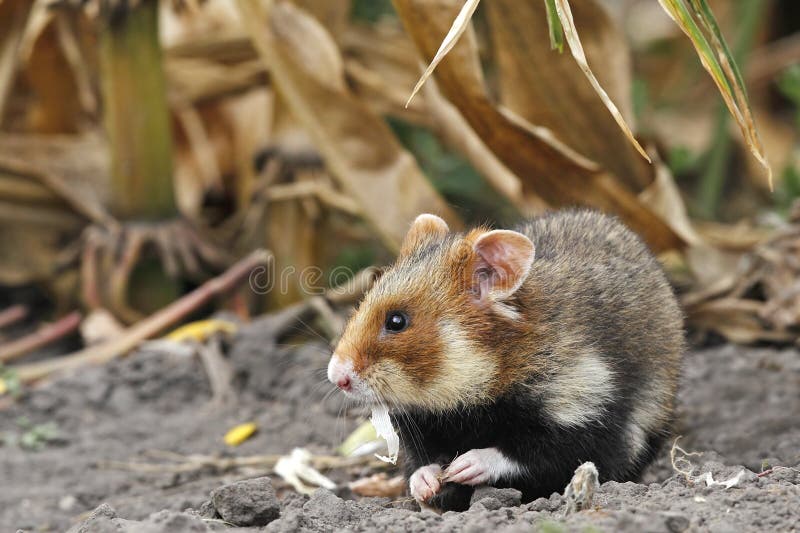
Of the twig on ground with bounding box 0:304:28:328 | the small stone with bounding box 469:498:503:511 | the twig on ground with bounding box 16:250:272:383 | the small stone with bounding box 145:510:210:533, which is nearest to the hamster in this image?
the small stone with bounding box 469:498:503:511

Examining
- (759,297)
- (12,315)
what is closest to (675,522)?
(759,297)

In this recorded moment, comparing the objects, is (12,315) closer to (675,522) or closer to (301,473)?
(301,473)

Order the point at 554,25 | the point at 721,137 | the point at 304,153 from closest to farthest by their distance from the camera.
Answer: the point at 554,25
the point at 304,153
the point at 721,137

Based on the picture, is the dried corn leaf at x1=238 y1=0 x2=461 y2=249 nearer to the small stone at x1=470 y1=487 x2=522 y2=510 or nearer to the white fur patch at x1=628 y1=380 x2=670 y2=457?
the white fur patch at x1=628 y1=380 x2=670 y2=457

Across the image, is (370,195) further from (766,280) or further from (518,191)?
(766,280)

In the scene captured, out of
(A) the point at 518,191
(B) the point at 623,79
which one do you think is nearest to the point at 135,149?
(A) the point at 518,191
